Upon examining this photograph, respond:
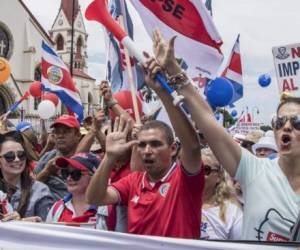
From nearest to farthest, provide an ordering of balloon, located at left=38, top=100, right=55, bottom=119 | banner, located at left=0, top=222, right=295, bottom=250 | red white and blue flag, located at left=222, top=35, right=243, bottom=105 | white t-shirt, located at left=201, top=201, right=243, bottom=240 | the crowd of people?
banner, located at left=0, top=222, right=295, bottom=250 → the crowd of people → white t-shirt, located at left=201, top=201, right=243, bottom=240 → red white and blue flag, located at left=222, top=35, right=243, bottom=105 → balloon, located at left=38, top=100, right=55, bottom=119

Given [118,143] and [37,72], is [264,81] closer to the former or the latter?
[118,143]

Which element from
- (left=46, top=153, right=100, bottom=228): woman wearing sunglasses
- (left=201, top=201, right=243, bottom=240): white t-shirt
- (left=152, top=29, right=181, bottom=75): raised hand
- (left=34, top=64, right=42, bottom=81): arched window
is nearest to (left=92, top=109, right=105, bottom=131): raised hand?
(left=46, top=153, right=100, bottom=228): woman wearing sunglasses

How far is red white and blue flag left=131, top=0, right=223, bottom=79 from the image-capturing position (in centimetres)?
516

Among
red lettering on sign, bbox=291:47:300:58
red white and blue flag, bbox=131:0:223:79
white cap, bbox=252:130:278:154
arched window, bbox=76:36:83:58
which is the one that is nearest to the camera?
red white and blue flag, bbox=131:0:223:79

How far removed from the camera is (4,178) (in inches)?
163

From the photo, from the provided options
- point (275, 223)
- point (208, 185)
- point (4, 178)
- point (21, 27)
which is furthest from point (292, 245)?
point (21, 27)

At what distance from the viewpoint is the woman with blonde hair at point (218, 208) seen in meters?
3.58

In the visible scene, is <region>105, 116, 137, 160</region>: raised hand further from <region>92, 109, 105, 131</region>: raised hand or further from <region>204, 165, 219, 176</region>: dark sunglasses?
<region>92, 109, 105, 131</region>: raised hand

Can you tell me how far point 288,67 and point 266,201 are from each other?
359 centimetres

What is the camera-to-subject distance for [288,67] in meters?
5.88

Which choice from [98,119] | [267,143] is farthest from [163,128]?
[267,143]

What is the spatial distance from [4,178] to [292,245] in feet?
8.07

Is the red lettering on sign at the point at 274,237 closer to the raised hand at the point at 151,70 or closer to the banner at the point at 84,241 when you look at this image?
the banner at the point at 84,241

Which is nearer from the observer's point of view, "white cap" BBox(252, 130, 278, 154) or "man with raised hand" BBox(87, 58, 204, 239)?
"man with raised hand" BBox(87, 58, 204, 239)
